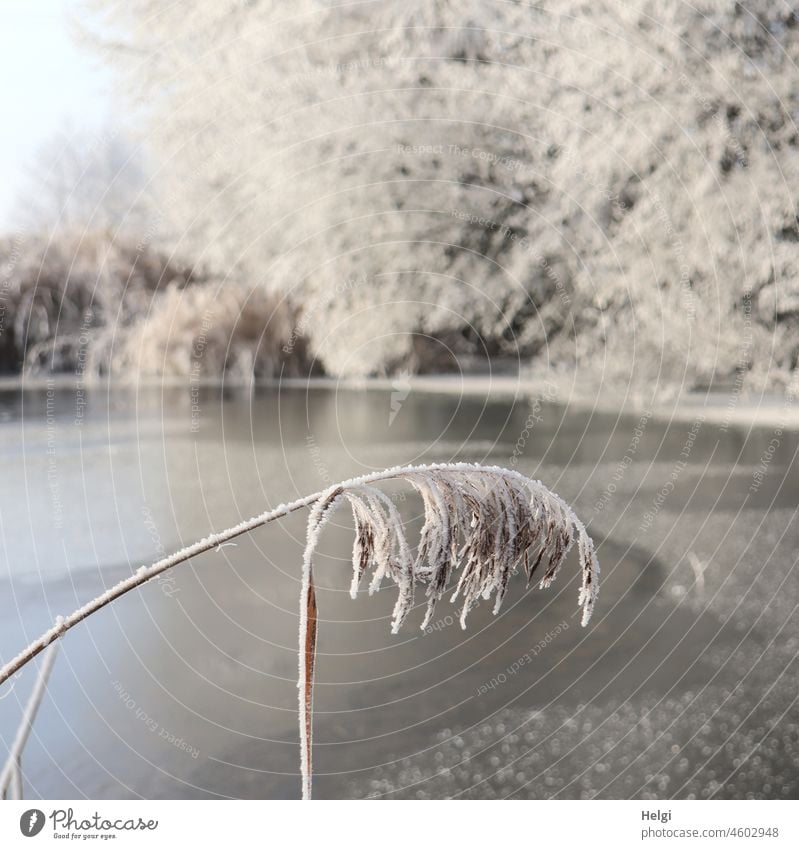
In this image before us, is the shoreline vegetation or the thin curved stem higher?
the thin curved stem

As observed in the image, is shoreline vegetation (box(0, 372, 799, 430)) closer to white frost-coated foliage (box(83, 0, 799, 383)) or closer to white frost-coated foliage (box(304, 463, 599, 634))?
white frost-coated foliage (box(83, 0, 799, 383))

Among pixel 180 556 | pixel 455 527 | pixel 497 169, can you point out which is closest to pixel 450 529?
pixel 455 527

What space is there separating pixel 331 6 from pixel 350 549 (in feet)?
4.58

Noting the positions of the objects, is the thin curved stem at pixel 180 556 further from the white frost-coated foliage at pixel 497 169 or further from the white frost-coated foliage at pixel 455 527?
the white frost-coated foliage at pixel 497 169

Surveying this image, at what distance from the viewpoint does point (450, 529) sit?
0.48 metres

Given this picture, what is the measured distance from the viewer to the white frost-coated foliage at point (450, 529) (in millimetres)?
470

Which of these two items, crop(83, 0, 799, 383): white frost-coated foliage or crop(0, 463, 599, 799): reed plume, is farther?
crop(83, 0, 799, 383): white frost-coated foliage

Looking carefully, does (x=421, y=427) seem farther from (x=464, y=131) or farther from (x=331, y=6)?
(x=331, y=6)

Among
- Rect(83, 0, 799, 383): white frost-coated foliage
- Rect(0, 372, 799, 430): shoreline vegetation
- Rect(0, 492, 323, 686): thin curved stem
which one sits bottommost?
Rect(0, 372, 799, 430): shoreline vegetation

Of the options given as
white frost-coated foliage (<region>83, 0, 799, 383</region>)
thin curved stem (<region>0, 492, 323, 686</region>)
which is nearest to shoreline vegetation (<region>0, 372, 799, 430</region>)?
white frost-coated foliage (<region>83, 0, 799, 383</region>)

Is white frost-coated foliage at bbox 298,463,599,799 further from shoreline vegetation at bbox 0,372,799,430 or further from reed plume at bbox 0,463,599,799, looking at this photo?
shoreline vegetation at bbox 0,372,799,430

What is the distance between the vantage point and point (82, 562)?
4.90 feet

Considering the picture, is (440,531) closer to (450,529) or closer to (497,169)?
(450,529)

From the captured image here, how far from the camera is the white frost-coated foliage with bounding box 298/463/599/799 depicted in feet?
1.54
